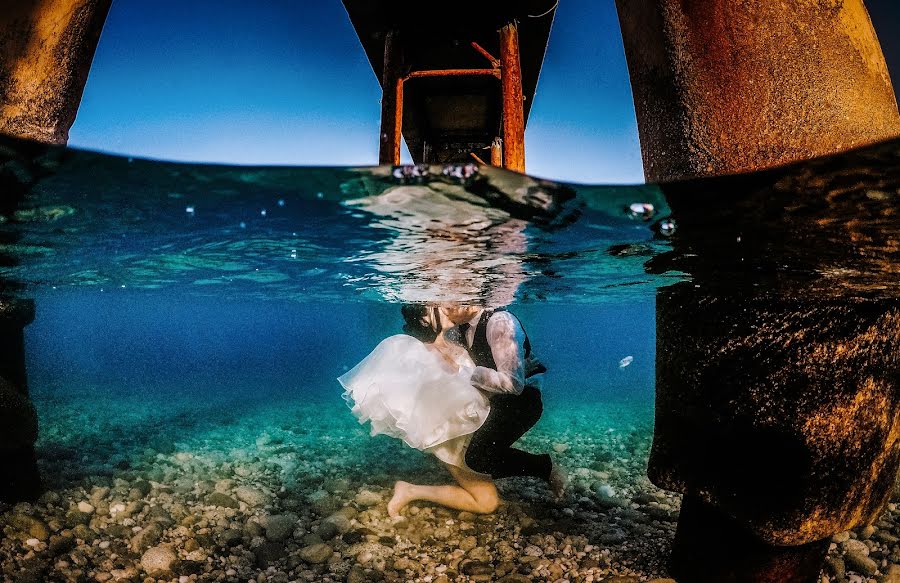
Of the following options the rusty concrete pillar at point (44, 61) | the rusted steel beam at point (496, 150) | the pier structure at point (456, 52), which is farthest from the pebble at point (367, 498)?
the rusted steel beam at point (496, 150)

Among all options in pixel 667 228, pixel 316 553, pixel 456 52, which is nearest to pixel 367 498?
pixel 316 553

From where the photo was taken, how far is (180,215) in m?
3.61

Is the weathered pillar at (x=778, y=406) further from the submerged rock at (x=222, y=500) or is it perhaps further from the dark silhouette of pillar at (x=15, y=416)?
the dark silhouette of pillar at (x=15, y=416)

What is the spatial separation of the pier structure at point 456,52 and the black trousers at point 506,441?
3.30 metres

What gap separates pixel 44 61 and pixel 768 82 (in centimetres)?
489

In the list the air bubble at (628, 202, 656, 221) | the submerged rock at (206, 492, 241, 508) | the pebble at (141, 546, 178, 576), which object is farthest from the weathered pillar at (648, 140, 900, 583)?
the submerged rock at (206, 492, 241, 508)

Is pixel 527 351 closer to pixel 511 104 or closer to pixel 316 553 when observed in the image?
pixel 316 553

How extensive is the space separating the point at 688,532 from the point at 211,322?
177m

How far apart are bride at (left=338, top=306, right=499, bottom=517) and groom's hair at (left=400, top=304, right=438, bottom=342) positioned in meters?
0.02

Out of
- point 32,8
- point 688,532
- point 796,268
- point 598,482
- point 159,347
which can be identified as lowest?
point 159,347

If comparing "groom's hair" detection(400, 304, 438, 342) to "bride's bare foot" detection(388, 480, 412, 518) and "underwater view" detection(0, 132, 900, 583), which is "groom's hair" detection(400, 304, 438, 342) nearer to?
"underwater view" detection(0, 132, 900, 583)

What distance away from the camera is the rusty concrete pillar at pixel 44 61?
2742 millimetres

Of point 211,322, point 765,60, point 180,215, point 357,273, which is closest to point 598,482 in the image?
point 357,273

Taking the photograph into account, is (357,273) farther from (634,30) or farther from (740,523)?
(740,523)
